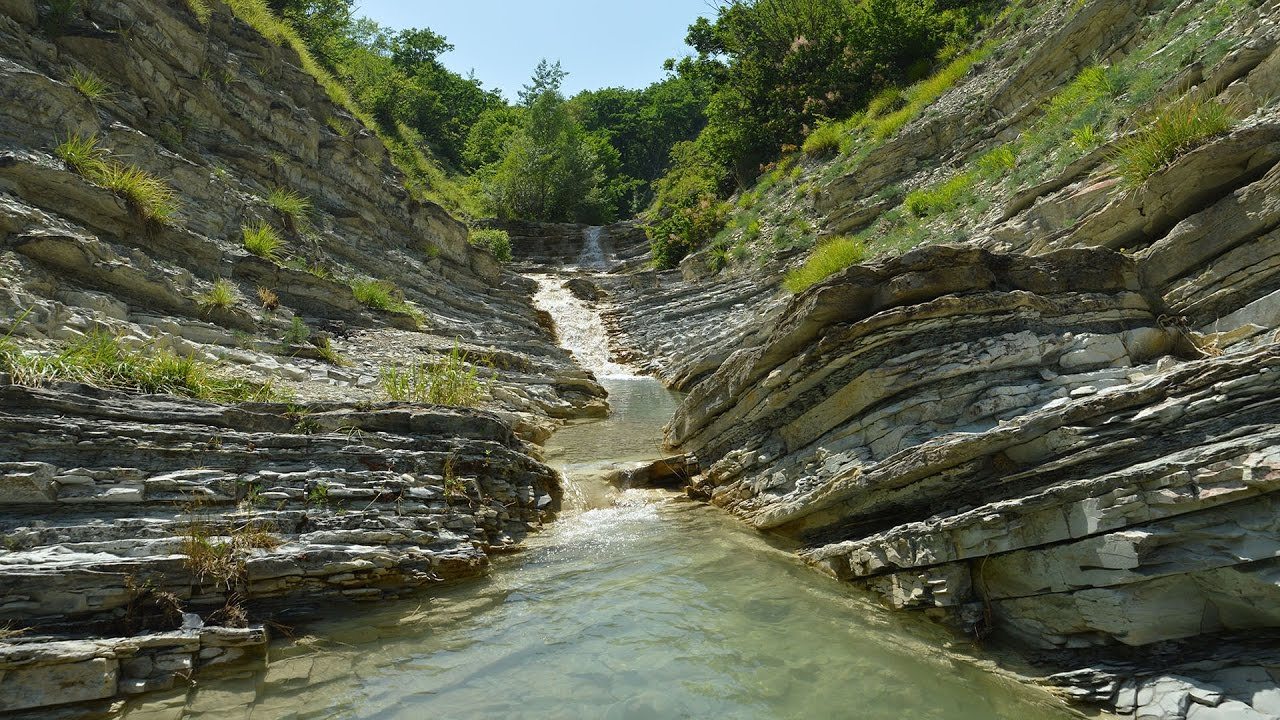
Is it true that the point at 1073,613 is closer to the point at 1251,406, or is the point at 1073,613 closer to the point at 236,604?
the point at 1251,406

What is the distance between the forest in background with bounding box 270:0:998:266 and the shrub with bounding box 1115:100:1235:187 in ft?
56.3

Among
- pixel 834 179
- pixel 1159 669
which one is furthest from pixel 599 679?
pixel 834 179

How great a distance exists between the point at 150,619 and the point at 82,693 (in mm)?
575

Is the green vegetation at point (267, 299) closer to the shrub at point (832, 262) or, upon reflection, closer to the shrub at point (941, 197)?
the shrub at point (832, 262)

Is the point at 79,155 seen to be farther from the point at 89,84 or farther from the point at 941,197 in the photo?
the point at 941,197

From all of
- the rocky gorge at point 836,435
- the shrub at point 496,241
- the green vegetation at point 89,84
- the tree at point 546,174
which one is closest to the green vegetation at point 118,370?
the rocky gorge at point 836,435

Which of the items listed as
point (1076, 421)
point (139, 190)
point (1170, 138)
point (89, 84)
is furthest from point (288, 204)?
point (1170, 138)

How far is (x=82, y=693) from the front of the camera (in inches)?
131

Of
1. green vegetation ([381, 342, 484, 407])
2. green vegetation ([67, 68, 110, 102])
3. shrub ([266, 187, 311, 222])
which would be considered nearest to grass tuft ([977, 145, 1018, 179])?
green vegetation ([381, 342, 484, 407])

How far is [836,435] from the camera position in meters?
6.27

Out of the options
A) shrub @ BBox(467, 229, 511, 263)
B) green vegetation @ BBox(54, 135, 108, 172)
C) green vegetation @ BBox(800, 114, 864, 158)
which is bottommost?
green vegetation @ BBox(54, 135, 108, 172)

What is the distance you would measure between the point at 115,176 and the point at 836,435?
11.6 meters

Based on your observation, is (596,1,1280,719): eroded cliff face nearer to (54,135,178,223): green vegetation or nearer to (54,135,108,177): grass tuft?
(54,135,178,223): green vegetation

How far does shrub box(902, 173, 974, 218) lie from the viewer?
1355 centimetres
